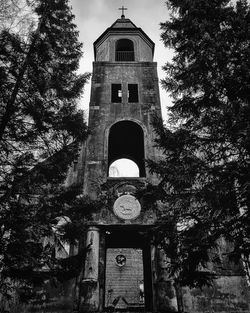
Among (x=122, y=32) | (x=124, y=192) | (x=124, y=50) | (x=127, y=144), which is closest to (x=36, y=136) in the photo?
(x=124, y=192)

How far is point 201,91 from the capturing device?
30.0 feet

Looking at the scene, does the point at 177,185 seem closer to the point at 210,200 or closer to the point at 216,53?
the point at 210,200

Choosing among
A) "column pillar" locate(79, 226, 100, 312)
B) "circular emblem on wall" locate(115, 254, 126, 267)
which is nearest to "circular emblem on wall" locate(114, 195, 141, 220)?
"column pillar" locate(79, 226, 100, 312)

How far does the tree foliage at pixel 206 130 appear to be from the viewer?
7.10 m

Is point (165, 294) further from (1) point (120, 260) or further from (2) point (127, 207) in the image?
(1) point (120, 260)

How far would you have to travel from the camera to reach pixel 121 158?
1998 centimetres

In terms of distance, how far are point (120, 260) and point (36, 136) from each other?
67.5 ft

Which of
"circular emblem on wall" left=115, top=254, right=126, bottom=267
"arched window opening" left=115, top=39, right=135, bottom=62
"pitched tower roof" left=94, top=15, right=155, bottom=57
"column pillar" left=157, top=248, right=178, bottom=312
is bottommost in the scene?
"column pillar" left=157, top=248, right=178, bottom=312

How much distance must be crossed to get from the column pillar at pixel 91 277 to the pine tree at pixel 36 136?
2026 millimetres

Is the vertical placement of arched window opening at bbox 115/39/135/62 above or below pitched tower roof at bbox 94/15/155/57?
below

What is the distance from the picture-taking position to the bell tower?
11445mm

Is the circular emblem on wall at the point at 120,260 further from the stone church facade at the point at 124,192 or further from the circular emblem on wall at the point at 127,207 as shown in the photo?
the circular emblem on wall at the point at 127,207

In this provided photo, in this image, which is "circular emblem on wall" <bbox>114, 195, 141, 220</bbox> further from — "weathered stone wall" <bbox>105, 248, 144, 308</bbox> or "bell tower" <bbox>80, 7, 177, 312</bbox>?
"weathered stone wall" <bbox>105, 248, 144, 308</bbox>

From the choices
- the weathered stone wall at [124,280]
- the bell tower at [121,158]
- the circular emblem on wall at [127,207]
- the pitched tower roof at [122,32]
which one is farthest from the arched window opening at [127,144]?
the weathered stone wall at [124,280]
